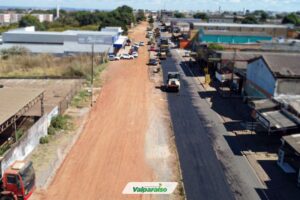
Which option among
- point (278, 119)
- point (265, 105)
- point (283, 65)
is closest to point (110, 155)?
point (278, 119)

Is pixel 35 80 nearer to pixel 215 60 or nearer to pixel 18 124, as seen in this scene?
pixel 18 124

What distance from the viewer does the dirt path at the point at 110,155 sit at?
70.3 feet

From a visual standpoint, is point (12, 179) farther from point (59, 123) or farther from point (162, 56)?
point (162, 56)

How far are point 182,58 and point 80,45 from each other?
21331 mm

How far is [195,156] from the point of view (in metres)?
26.7

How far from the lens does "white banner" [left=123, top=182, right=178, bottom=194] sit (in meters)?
21.4

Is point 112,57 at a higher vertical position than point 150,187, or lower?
higher

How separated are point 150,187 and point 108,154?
18.8ft

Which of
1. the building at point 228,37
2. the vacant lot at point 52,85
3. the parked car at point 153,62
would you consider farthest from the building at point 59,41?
the vacant lot at point 52,85

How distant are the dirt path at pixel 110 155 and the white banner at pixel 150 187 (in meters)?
0.47

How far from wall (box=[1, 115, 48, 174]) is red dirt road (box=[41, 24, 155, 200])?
278 cm

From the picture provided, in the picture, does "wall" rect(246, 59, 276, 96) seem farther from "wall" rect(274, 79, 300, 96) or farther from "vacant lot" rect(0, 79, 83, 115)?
"vacant lot" rect(0, 79, 83, 115)

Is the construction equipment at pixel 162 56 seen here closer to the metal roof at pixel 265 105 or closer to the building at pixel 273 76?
the building at pixel 273 76

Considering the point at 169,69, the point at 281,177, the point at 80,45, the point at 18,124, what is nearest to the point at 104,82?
the point at 169,69
